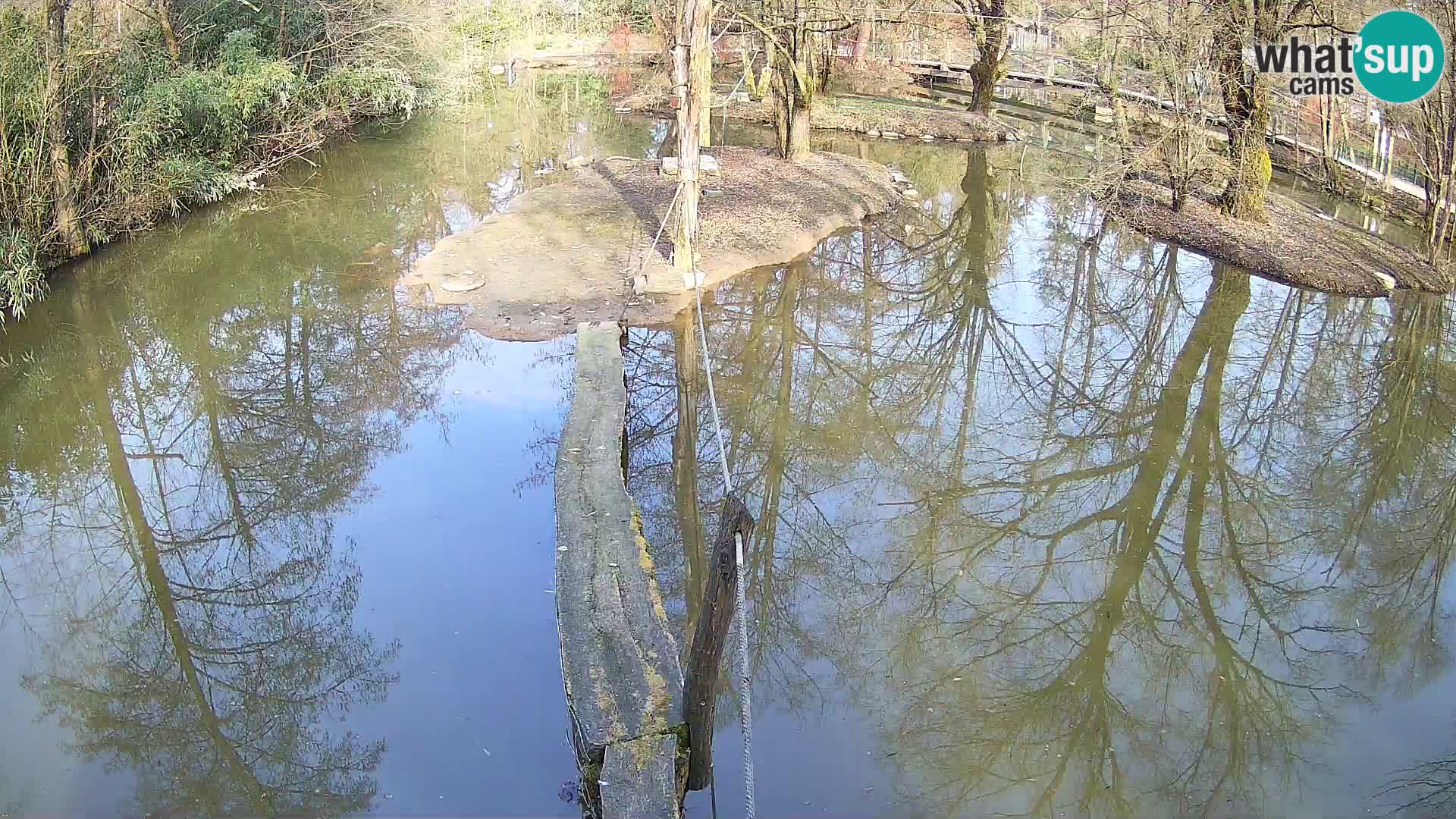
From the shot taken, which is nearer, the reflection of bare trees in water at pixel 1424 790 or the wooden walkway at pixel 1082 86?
the reflection of bare trees in water at pixel 1424 790

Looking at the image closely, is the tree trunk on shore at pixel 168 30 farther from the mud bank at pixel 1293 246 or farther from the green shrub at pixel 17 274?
the mud bank at pixel 1293 246

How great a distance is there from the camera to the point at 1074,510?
306 inches

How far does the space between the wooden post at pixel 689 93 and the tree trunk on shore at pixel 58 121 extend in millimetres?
6087

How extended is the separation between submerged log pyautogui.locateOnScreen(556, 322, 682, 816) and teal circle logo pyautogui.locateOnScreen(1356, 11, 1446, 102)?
10.1m

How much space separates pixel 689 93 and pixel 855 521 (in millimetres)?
4926

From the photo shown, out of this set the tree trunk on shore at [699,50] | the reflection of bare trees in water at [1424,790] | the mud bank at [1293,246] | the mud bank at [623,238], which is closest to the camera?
the reflection of bare trees in water at [1424,790]

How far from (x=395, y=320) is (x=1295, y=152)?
1323cm

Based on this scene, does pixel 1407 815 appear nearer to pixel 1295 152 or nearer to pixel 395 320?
pixel 395 320

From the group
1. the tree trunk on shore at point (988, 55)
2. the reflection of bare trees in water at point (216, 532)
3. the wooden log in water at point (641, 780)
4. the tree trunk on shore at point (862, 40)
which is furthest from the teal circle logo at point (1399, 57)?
the wooden log in water at point (641, 780)

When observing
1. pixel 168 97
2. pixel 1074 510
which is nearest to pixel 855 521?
pixel 1074 510

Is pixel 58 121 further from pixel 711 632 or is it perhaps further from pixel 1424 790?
pixel 1424 790

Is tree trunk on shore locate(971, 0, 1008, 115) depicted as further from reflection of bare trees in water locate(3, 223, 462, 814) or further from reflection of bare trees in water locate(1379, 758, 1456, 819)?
reflection of bare trees in water locate(1379, 758, 1456, 819)

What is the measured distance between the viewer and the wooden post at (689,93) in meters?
10.4

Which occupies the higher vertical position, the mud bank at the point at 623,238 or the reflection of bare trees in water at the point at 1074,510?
the mud bank at the point at 623,238
